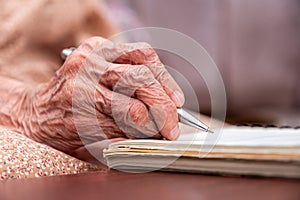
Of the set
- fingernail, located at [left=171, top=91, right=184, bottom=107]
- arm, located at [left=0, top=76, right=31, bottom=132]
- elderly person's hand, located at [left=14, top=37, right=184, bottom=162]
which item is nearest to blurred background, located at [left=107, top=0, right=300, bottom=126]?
arm, located at [left=0, top=76, right=31, bottom=132]

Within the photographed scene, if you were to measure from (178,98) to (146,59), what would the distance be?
7 cm

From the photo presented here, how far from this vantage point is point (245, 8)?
6.91 ft

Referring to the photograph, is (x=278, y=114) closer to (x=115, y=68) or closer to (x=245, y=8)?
(x=245, y=8)

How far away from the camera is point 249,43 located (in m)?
2.14

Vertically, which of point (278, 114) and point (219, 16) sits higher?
point (219, 16)

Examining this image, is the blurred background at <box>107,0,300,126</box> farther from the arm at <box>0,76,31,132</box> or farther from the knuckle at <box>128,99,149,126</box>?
the knuckle at <box>128,99,149,126</box>

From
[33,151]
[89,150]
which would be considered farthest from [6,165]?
[89,150]

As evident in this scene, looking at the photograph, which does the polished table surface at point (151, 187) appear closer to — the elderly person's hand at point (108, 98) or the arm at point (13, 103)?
the elderly person's hand at point (108, 98)

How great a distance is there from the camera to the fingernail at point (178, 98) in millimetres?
661

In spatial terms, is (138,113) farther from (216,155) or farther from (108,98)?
(216,155)

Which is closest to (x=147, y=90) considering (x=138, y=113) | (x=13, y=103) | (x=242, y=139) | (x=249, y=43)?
(x=138, y=113)

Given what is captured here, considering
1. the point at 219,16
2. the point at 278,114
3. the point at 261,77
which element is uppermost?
the point at 219,16

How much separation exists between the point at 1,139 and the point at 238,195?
355 mm

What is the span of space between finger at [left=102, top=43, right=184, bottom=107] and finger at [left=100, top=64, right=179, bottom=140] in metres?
0.01
